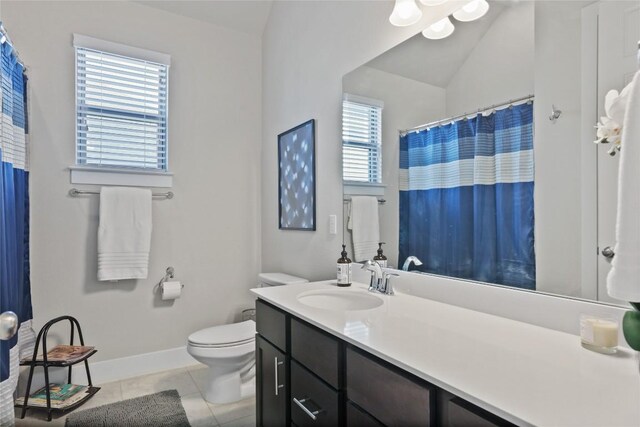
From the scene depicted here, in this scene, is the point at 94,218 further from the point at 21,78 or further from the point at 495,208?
the point at 495,208

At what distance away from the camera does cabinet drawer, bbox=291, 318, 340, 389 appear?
114 centimetres

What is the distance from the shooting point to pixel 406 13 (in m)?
1.62

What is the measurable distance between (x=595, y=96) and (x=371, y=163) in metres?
1.03

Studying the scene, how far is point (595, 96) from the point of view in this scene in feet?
3.36

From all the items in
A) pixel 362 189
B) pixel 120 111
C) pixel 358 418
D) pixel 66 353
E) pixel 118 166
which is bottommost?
pixel 66 353

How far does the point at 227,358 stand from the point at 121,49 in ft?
7.46

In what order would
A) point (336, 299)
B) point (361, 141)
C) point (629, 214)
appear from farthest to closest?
point (361, 141), point (336, 299), point (629, 214)

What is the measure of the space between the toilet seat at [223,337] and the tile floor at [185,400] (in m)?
0.39

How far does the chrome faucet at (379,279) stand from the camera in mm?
1653

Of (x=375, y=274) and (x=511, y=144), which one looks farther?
(x=375, y=274)

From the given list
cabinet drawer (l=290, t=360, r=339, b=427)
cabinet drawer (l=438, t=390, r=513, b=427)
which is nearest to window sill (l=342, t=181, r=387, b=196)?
cabinet drawer (l=290, t=360, r=339, b=427)

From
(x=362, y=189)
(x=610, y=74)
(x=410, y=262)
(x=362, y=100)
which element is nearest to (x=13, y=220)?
(x=362, y=189)

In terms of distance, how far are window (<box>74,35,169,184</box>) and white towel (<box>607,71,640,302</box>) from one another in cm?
272

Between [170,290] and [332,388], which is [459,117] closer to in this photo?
[332,388]
